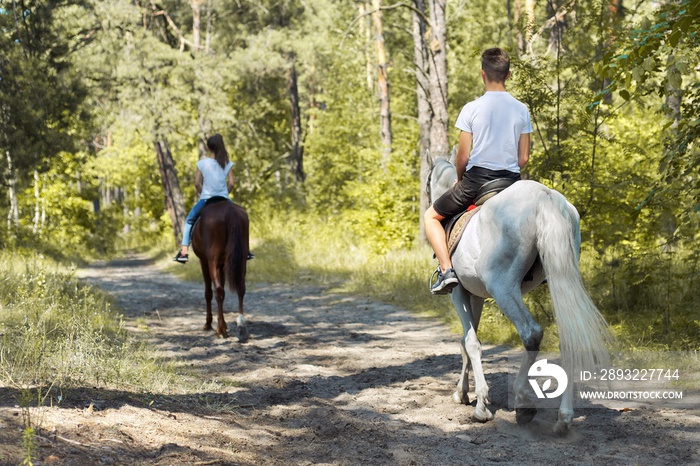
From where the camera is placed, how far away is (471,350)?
5.82 metres

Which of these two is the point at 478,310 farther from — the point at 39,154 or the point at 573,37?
the point at 39,154

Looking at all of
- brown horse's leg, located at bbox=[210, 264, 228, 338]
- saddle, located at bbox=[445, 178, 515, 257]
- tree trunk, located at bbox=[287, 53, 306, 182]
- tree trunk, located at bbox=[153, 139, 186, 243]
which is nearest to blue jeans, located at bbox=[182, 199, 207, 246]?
brown horse's leg, located at bbox=[210, 264, 228, 338]

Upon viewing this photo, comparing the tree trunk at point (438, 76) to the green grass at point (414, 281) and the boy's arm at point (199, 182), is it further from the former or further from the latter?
the boy's arm at point (199, 182)

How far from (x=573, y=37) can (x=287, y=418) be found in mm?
6148

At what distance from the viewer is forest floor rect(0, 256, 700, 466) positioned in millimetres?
4414

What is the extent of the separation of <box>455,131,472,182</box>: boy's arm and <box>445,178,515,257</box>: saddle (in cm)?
29

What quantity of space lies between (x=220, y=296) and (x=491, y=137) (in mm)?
5595

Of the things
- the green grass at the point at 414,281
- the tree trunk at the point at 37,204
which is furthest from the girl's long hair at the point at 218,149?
the tree trunk at the point at 37,204

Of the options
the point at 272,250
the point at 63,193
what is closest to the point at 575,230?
the point at 272,250

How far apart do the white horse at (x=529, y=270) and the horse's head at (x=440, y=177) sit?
3.05 feet

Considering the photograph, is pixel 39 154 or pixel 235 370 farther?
pixel 39 154

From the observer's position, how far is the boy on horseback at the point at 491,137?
561cm

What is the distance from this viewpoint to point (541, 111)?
9078 millimetres

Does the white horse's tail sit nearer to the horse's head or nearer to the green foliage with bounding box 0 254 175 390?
the horse's head
